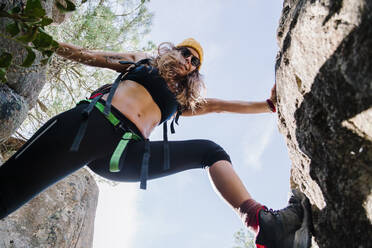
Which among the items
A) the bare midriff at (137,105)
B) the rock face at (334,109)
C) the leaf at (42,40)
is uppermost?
the bare midriff at (137,105)

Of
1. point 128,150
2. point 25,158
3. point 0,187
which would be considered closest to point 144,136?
point 128,150

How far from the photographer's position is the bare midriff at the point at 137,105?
8.77 feet

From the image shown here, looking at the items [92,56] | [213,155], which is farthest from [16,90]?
[213,155]

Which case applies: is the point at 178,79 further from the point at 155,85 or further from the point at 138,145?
the point at 138,145

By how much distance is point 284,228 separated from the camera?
6.62 feet

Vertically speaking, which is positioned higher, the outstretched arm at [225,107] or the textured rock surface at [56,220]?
the outstretched arm at [225,107]

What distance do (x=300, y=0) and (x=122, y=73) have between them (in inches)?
66.4

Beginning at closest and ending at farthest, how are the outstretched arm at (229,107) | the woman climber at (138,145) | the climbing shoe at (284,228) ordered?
1. the climbing shoe at (284,228)
2. the woman climber at (138,145)
3. the outstretched arm at (229,107)

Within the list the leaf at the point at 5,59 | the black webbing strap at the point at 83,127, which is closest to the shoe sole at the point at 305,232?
the black webbing strap at the point at 83,127

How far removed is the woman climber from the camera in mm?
2115

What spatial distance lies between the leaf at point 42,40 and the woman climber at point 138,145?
2.02ft

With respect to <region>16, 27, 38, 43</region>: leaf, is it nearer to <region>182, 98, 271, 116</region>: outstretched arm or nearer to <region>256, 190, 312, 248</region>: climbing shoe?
<region>256, 190, 312, 248</region>: climbing shoe

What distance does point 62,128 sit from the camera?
2342 millimetres

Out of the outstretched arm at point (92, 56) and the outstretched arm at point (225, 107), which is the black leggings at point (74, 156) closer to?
the outstretched arm at point (92, 56)
